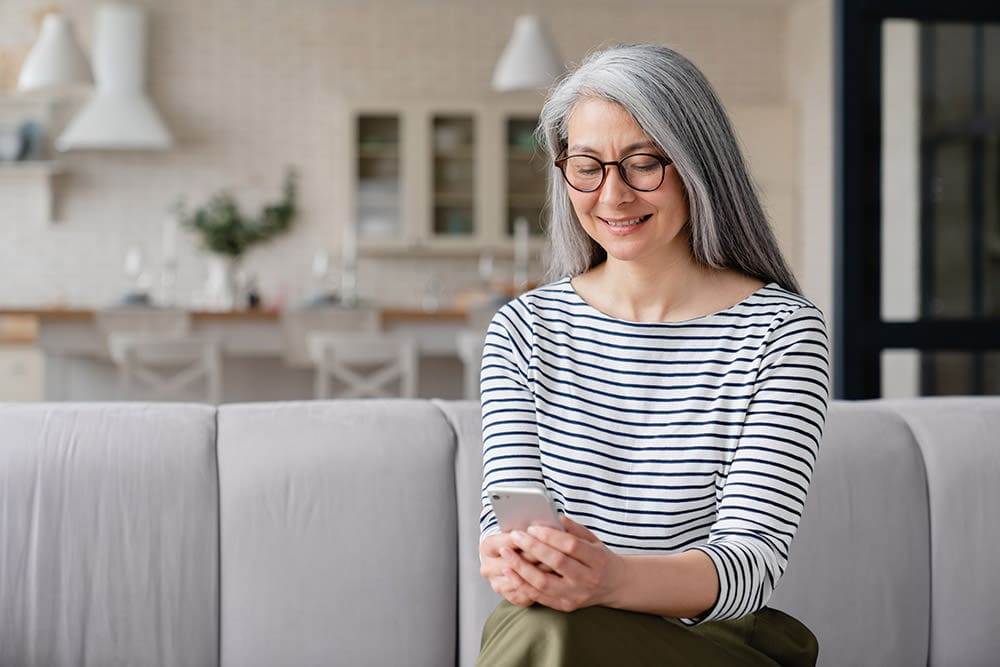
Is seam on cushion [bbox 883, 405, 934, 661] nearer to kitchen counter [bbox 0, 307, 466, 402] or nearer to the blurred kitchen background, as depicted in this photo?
kitchen counter [bbox 0, 307, 466, 402]

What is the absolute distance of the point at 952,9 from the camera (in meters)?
2.47

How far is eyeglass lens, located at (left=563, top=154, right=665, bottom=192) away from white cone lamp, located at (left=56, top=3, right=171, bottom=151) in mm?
5996

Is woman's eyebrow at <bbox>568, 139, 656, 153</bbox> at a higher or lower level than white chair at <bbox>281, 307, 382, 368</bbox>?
higher

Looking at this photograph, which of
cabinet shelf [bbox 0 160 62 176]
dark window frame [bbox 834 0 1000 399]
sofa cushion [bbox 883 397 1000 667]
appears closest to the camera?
sofa cushion [bbox 883 397 1000 667]

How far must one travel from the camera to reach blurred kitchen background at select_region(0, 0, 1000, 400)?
7035 millimetres

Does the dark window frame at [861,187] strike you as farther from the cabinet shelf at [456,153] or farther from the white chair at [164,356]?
the cabinet shelf at [456,153]

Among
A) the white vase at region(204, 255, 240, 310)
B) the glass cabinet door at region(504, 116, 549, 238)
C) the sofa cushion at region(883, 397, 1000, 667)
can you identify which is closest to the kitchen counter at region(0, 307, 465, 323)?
the white vase at region(204, 255, 240, 310)

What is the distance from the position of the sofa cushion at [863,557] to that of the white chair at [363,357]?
3.50 metres

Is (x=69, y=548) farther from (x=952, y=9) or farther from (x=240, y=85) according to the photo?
(x=240, y=85)

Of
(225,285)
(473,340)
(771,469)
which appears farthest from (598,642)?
(225,285)

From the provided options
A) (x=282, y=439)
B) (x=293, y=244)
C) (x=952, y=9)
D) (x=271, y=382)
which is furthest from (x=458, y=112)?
(x=282, y=439)

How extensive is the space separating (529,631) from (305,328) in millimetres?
4328

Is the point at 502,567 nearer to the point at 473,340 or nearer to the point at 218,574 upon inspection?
the point at 218,574

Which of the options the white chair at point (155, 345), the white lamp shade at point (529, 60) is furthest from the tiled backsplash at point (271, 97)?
the white chair at point (155, 345)
